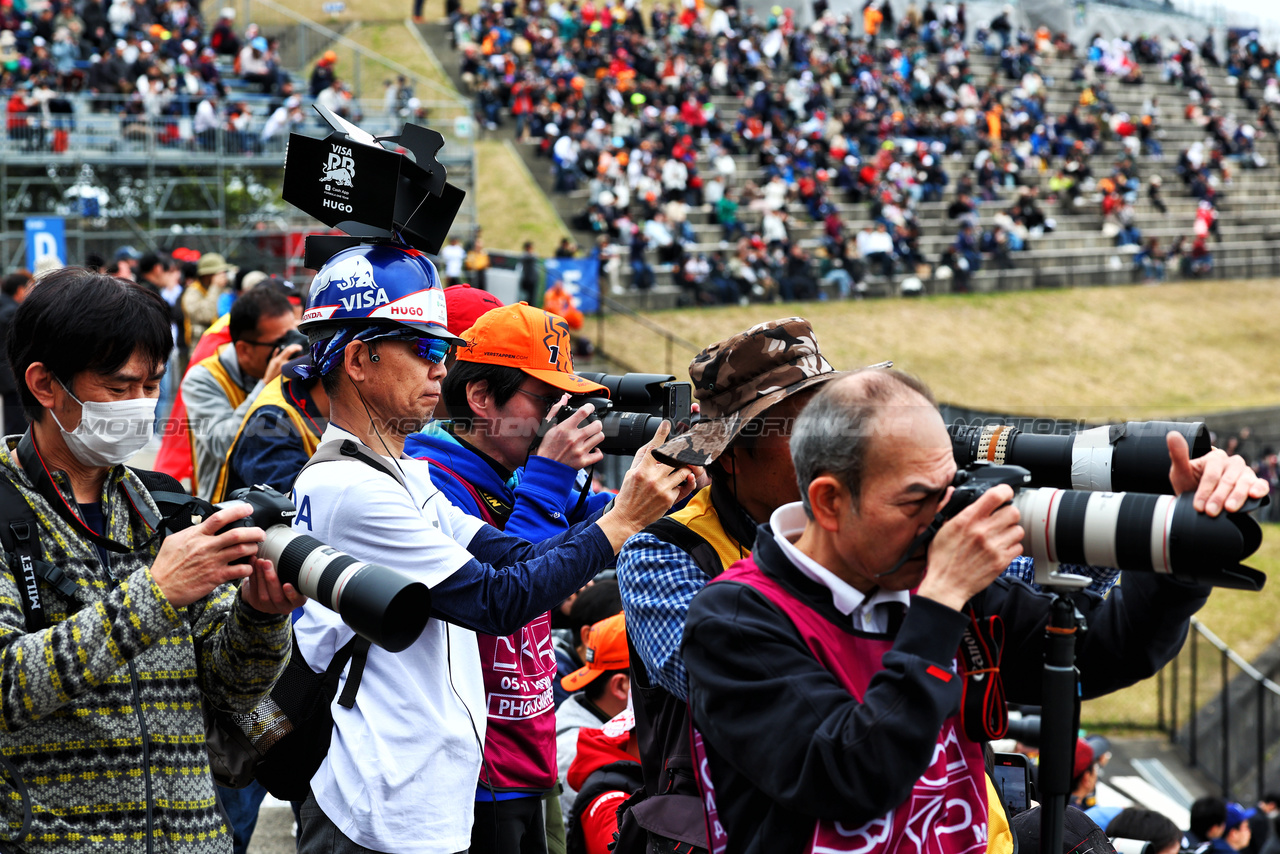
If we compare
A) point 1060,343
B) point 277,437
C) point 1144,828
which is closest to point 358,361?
point 277,437

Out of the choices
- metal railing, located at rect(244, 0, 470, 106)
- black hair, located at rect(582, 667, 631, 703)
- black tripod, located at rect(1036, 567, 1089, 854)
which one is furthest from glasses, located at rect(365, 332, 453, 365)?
metal railing, located at rect(244, 0, 470, 106)

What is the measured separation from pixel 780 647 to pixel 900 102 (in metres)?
32.4

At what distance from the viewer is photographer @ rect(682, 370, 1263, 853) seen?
168cm

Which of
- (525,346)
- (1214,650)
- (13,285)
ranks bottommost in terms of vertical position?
(1214,650)

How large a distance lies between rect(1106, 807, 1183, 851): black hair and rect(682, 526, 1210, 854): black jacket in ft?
10.9

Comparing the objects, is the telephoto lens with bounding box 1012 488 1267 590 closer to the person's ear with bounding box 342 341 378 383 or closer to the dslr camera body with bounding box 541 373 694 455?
the dslr camera body with bounding box 541 373 694 455

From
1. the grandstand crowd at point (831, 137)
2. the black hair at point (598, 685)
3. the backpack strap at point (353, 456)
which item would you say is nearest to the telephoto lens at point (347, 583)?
the backpack strap at point (353, 456)

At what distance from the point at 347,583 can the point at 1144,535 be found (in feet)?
3.81

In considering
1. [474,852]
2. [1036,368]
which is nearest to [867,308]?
[1036,368]

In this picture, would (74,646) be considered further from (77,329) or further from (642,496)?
(642,496)

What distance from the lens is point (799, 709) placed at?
1.73 m

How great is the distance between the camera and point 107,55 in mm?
21250

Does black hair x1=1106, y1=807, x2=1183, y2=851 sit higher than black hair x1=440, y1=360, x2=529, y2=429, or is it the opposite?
black hair x1=440, y1=360, x2=529, y2=429

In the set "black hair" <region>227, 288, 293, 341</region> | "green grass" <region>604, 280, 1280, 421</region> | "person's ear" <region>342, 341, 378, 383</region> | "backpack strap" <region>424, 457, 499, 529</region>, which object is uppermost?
"person's ear" <region>342, 341, 378, 383</region>
